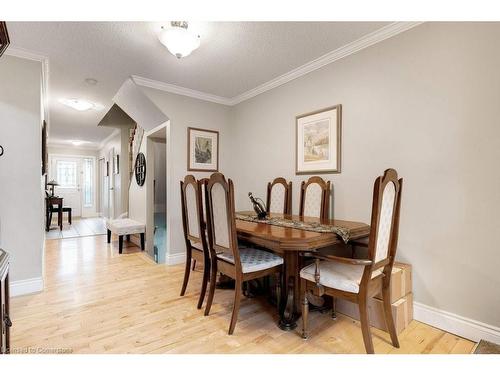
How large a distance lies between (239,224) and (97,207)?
853 cm

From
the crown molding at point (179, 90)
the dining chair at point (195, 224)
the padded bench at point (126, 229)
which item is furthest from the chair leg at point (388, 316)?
the padded bench at point (126, 229)

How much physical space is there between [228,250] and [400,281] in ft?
4.29

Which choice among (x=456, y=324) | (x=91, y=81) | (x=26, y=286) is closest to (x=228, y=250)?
(x=456, y=324)

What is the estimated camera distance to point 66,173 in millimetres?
8555

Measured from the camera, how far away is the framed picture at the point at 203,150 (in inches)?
145

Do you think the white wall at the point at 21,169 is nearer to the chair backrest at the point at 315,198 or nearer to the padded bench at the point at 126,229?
the padded bench at the point at 126,229

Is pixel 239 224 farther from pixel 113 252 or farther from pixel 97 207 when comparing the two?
pixel 97 207

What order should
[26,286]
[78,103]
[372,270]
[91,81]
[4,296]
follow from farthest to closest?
[78,103] → [91,81] → [26,286] → [372,270] → [4,296]

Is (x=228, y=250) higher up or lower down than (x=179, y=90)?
lower down

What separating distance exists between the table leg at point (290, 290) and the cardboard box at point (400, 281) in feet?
1.95

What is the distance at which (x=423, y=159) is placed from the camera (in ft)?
6.52

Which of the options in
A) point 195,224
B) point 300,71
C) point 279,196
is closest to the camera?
point 195,224

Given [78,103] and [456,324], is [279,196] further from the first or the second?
[78,103]
